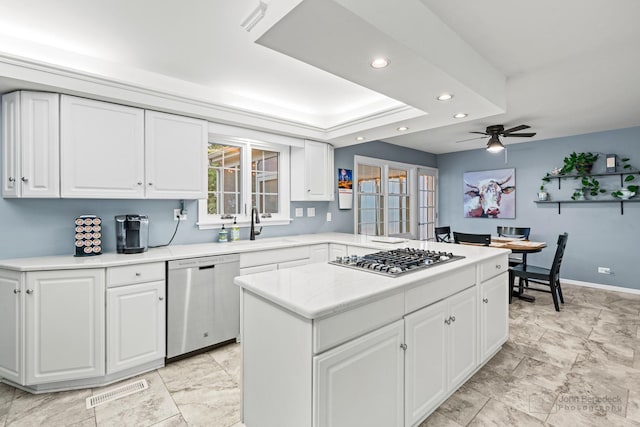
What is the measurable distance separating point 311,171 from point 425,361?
8.89 ft

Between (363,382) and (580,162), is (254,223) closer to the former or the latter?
(363,382)

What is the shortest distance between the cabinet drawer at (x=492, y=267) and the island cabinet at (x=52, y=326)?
283cm

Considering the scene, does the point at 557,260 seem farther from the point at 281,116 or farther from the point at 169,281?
the point at 169,281

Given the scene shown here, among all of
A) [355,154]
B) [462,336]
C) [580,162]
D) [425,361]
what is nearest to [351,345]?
[425,361]

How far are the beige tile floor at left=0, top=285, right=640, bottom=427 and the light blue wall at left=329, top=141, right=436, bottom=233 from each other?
238 centimetres

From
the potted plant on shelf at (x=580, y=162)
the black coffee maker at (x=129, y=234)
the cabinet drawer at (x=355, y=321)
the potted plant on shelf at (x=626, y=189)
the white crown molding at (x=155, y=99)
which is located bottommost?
the cabinet drawer at (x=355, y=321)

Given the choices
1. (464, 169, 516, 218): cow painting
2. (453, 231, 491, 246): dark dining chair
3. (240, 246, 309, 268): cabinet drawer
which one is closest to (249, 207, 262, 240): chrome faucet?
(240, 246, 309, 268): cabinet drawer

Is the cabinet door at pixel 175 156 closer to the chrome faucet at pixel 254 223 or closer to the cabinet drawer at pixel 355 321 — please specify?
the chrome faucet at pixel 254 223

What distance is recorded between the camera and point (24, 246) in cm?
236

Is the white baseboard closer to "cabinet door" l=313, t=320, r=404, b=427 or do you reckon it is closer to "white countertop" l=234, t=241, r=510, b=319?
"white countertop" l=234, t=241, r=510, b=319

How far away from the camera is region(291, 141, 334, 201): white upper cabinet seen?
391 cm

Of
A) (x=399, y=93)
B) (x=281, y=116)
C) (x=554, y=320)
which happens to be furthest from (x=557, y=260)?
(x=281, y=116)

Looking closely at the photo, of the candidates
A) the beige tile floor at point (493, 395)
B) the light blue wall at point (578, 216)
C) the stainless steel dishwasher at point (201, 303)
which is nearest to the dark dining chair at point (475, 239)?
the beige tile floor at point (493, 395)

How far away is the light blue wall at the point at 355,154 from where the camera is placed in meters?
4.53
